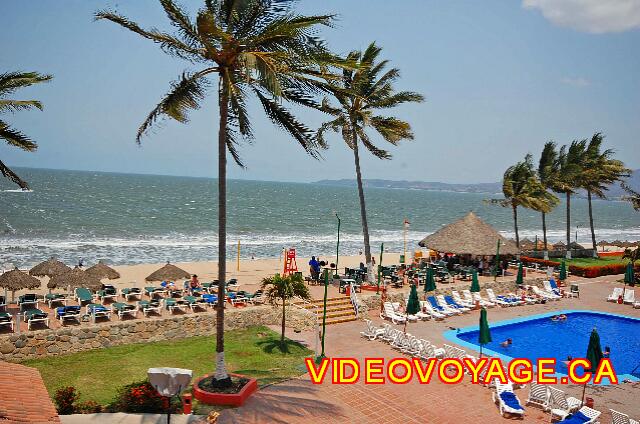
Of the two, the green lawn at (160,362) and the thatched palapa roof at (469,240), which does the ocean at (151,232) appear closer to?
the thatched palapa roof at (469,240)

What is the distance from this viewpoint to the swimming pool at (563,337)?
17.2 metres

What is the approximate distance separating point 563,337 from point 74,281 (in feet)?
63.6

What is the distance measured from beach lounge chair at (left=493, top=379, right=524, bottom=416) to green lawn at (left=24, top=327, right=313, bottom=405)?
528 cm

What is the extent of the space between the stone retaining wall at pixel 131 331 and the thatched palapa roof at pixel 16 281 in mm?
4001

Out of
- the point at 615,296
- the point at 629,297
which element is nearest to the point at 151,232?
the point at 615,296

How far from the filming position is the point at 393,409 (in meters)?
11.5

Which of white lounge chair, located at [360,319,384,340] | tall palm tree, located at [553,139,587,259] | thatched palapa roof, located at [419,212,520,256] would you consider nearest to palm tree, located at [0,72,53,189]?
white lounge chair, located at [360,319,384,340]

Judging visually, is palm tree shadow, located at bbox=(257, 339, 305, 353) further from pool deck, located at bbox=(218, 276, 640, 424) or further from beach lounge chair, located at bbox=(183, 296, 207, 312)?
beach lounge chair, located at bbox=(183, 296, 207, 312)

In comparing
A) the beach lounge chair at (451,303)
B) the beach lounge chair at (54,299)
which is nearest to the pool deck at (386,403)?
the beach lounge chair at (451,303)

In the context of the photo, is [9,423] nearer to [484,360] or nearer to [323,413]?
[323,413]

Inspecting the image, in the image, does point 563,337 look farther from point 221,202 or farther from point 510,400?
point 221,202

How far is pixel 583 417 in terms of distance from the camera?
11078 mm

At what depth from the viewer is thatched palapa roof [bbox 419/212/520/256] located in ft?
94.1

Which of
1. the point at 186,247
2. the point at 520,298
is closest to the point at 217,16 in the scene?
the point at 520,298
